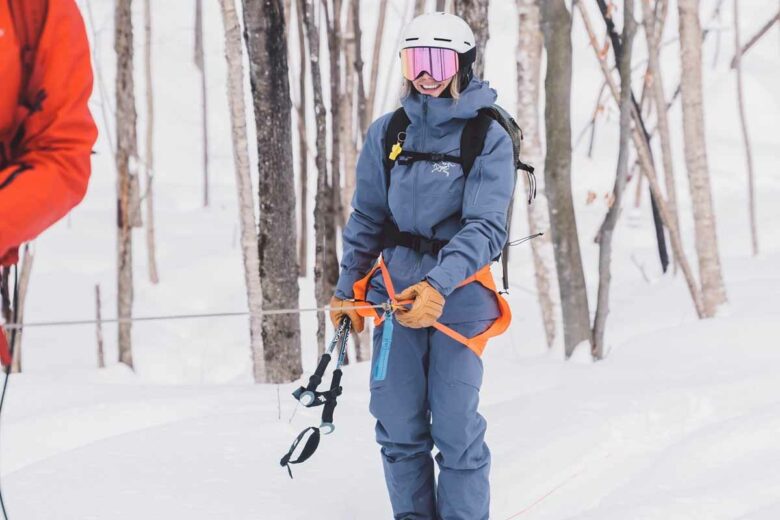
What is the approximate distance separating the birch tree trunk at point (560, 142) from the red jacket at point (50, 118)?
402 centimetres

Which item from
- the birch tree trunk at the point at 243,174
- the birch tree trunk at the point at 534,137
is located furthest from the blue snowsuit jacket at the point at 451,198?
the birch tree trunk at the point at 243,174

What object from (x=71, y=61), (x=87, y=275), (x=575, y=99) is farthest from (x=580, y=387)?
(x=575, y=99)

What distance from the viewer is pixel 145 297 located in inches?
472

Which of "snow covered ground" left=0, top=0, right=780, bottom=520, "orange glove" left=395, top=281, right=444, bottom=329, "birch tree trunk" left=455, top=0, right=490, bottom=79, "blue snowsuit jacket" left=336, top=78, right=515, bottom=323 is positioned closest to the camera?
"orange glove" left=395, top=281, right=444, bottom=329

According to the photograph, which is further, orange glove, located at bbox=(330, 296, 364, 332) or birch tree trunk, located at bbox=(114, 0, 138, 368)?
birch tree trunk, located at bbox=(114, 0, 138, 368)

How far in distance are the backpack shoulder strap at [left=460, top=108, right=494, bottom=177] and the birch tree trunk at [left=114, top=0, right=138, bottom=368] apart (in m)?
5.59

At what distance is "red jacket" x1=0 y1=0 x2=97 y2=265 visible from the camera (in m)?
1.74

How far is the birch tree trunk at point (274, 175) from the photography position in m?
4.82

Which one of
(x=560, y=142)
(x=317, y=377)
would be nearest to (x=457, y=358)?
(x=317, y=377)

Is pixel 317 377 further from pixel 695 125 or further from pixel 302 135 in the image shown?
pixel 302 135

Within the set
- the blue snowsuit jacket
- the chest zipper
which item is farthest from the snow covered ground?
the chest zipper

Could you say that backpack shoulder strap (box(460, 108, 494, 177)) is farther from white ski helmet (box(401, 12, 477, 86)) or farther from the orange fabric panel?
the orange fabric panel

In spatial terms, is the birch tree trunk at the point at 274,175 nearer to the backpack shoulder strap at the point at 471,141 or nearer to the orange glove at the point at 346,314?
the orange glove at the point at 346,314

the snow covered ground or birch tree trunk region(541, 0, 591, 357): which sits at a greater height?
birch tree trunk region(541, 0, 591, 357)
